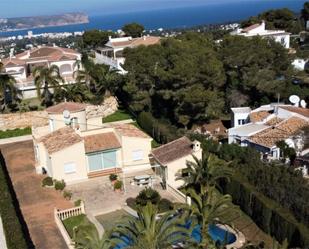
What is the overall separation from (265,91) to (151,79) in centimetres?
1160

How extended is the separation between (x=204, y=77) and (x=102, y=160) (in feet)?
44.8

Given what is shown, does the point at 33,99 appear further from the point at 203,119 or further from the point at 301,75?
the point at 301,75

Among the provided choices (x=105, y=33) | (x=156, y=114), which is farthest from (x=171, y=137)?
(x=105, y=33)

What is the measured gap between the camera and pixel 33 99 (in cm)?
5953

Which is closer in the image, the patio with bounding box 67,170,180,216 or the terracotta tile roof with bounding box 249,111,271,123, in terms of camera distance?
the patio with bounding box 67,170,180,216

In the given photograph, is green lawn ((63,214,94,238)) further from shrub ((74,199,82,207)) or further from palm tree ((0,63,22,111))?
palm tree ((0,63,22,111))

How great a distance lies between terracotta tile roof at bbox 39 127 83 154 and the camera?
113 feet

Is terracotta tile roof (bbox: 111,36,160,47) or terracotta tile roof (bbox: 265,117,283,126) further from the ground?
terracotta tile roof (bbox: 111,36,160,47)

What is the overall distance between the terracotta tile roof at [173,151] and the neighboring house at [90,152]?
218 centimetres

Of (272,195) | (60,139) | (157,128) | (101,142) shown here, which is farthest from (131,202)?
(157,128)

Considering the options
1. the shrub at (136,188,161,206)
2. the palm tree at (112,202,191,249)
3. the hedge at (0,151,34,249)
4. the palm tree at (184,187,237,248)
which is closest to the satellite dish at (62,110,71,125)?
the hedge at (0,151,34,249)

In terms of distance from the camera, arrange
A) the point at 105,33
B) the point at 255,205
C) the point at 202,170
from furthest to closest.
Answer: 1. the point at 105,33
2. the point at 202,170
3. the point at 255,205

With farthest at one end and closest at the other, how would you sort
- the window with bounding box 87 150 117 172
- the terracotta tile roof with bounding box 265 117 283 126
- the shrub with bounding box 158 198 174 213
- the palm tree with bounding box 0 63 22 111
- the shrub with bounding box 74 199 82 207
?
the palm tree with bounding box 0 63 22 111 → the terracotta tile roof with bounding box 265 117 283 126 → the window with bounding box 87 150 117 172 → the shrub with bounding box 74 199 82 207 → the shrub with bounding box 158 198 174 213

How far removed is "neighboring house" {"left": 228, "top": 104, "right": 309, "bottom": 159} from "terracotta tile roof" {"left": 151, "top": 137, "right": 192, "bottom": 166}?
544 cm
